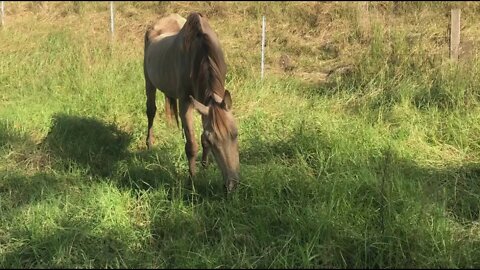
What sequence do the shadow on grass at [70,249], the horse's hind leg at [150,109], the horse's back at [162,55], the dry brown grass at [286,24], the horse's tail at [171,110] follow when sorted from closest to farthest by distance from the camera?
the shadow on grass at [70,249] → the horse's back at [162,55] → the horse's hind leg at [150,109] → the horse's tail at [171,110] → the dry brown grass at [286,24]

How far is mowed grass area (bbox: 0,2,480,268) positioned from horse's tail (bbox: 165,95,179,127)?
0.55 ft

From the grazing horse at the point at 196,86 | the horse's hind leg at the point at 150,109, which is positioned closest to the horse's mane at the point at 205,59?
the grazing horse at the point at 196,86

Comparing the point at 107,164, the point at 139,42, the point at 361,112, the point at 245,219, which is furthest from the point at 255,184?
the point at 139,42

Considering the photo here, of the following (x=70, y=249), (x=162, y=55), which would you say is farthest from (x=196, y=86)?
(x=70, y=249)

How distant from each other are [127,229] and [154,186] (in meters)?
0.83

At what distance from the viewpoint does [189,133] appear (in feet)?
15.4

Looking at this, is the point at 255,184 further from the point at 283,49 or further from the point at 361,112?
the point at 283,49

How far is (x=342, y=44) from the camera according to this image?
9.50 m

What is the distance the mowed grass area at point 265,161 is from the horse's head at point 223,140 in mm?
178

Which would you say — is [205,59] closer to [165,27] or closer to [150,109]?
[150,109]

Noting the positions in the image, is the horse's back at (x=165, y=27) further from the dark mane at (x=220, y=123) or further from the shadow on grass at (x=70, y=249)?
the shadow on grass at (x=70, y=249)

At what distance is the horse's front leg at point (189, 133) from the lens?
4.56m

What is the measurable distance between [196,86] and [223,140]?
3.15ft

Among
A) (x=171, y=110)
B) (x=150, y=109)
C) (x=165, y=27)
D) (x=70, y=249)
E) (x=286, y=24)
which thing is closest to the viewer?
(x=70, y=249)
